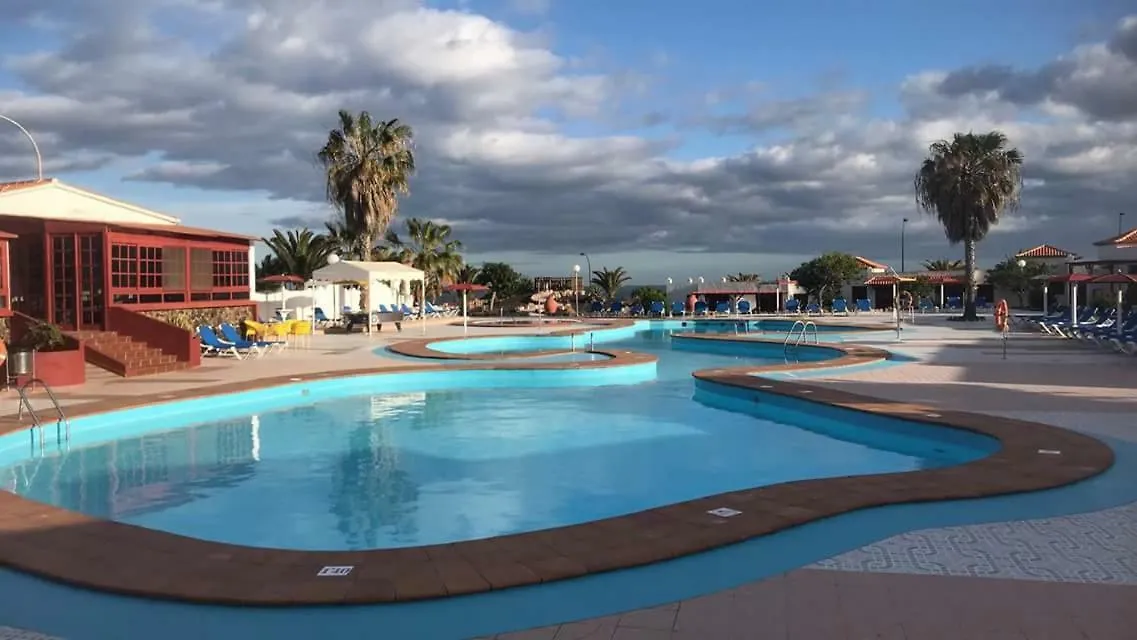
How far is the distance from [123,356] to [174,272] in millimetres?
3735

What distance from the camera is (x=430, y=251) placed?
35938 mm

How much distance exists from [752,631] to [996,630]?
97cm

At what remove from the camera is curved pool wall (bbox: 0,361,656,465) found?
28.5 feet

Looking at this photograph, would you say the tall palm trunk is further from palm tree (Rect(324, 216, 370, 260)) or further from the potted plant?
the potted plant

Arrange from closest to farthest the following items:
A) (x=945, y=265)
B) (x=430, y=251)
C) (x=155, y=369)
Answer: (x=155, y=369) → (x=430, y=251) → (x=945, y=265)

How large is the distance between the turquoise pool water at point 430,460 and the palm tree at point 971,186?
20.1 meters

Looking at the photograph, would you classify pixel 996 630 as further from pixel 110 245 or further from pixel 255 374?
pixel 110 245

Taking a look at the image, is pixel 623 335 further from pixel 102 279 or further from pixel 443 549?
pixel 443 549

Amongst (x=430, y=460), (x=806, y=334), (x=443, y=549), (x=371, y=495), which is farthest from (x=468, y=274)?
(x=443, y=549)

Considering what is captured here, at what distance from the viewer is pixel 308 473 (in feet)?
24.5

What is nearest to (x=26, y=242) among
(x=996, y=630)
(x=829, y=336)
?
(x=996, y=630)

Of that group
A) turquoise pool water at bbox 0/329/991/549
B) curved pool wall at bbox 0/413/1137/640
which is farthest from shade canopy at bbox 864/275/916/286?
curved pool wall at bbox 0/413/1137/640

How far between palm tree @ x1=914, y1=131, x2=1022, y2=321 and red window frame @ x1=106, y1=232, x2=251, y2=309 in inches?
896

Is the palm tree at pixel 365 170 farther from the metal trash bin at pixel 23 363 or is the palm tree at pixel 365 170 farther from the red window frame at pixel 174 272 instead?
the metal trash bin at pixel 23 363
